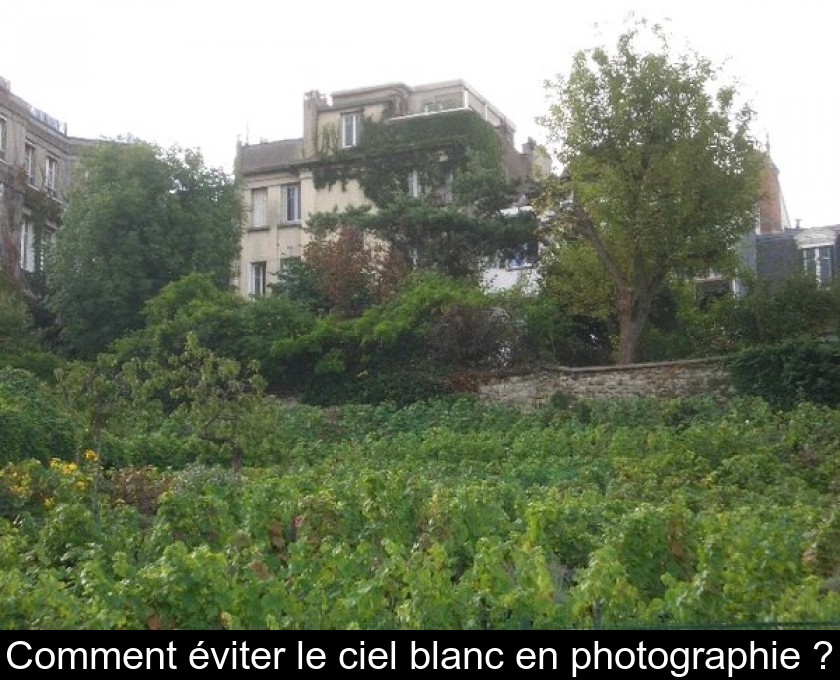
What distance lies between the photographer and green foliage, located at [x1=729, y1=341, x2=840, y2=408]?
2497cm

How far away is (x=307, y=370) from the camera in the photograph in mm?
30281

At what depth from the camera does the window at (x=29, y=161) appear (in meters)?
43.6

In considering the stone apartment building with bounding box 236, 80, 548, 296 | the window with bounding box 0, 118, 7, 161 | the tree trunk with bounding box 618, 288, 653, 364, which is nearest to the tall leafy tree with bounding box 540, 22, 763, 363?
the tree trunk with bounding box 618, 288, 653, 364

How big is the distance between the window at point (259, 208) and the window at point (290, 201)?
2.64 feet

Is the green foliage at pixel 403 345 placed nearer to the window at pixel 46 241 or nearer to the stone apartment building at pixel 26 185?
the window at pixel 46 241

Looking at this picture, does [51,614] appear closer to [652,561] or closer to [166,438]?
[652,561]

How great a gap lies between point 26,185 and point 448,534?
33301mm

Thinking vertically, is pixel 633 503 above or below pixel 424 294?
below

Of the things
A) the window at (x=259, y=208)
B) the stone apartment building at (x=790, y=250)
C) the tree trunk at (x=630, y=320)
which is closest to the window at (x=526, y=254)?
the tree trunk at (x=630, y=320)

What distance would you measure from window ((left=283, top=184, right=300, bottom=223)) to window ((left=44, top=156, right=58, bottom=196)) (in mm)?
7363
